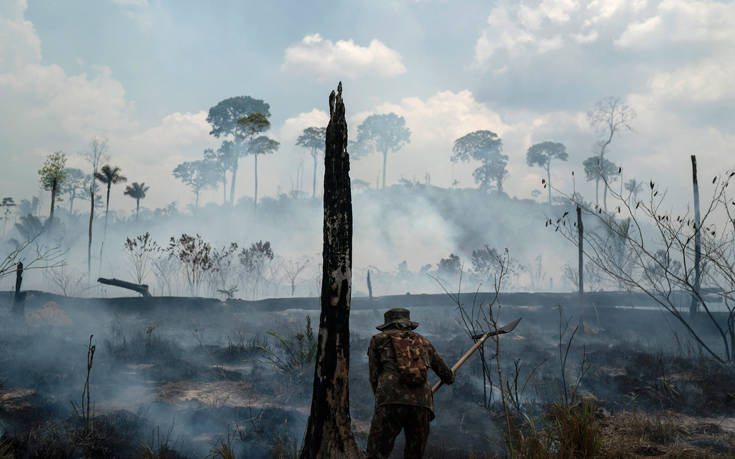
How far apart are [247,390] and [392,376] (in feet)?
21.1

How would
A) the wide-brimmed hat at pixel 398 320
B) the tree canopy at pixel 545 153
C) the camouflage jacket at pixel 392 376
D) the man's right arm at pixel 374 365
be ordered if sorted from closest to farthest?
the camouflage jacket at pixel 392 376
the man's right arm at pixel 374 365
the wide-brimmed hat at pixel 398 320
the tree canopy at pixel 545 153

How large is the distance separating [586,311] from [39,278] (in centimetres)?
4842

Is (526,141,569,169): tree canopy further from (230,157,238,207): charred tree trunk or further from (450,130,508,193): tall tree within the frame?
(230,157,238,207): charred tree trunk

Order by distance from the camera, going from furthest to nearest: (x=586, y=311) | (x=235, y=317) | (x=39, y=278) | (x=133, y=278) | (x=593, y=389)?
(x=39, y=278)
(x=133, y=278)
(x=586, y=311)
(x=235, y=317)
(x=593, y=389)

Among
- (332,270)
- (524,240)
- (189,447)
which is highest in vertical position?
(524,240)

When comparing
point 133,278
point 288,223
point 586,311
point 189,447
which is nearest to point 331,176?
point 189,447

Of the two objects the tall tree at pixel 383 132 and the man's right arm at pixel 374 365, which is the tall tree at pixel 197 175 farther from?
the man's right arm at pixel 374 365

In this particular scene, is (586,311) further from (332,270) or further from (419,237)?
(419,237)

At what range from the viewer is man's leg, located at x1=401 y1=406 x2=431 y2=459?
3.98 meters

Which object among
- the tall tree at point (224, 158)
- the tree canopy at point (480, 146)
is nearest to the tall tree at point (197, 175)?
the tall tree at point (224, 158)

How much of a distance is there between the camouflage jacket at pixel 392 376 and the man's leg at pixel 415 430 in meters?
0.09

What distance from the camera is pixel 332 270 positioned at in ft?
14.2

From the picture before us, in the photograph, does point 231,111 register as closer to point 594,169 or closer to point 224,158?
point 224,158

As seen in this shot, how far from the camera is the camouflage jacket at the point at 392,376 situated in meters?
3.97
